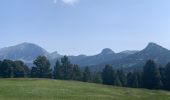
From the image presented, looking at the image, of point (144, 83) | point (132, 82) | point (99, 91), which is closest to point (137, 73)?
point (132, 82)

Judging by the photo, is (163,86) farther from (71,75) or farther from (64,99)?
(64,99)

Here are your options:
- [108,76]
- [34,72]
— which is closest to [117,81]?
[108,76]

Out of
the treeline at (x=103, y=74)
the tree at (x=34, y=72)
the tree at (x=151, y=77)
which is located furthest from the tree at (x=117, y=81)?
the tree at (x=34, y=72)

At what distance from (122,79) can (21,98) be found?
103 m

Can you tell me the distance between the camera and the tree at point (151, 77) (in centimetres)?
12950

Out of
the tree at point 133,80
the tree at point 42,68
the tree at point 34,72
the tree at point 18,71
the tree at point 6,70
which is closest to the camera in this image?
the tree at point 133,80

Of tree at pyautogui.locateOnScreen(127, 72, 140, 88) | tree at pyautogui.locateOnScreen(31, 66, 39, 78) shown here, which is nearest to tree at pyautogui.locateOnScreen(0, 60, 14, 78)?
tree at pyautogui.locateOnScreen(31, 66, 39, 78)

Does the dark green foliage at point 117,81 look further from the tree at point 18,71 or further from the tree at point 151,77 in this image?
the tree at point 18,71

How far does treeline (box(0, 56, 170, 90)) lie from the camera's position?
433 feet

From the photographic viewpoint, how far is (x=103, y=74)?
500 feet

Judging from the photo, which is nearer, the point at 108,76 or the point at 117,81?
the point at 117,81

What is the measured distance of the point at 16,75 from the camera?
16525 cm

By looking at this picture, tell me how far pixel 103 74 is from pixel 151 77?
86.4 feet

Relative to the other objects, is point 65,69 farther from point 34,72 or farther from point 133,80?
point 133,80
